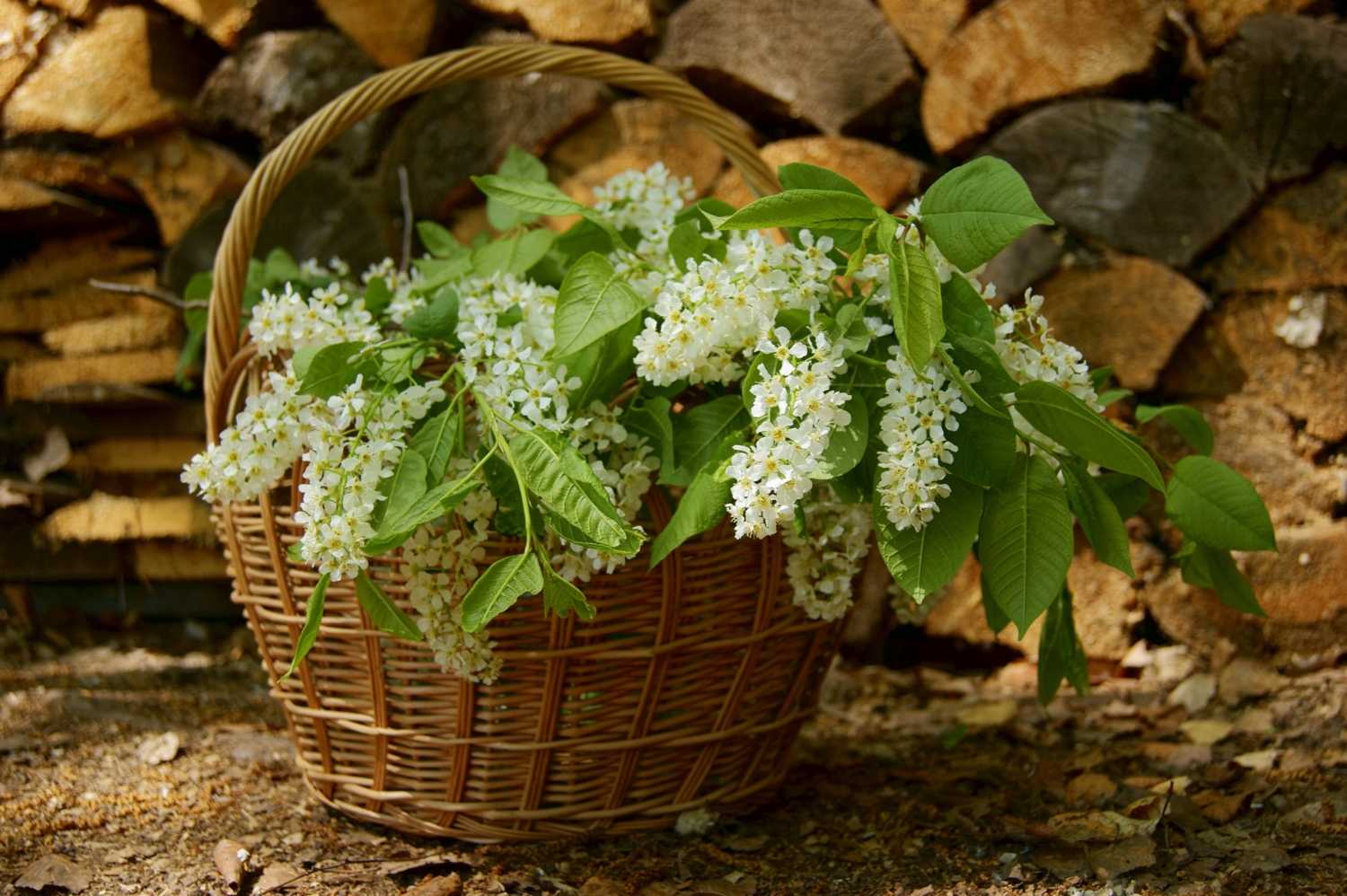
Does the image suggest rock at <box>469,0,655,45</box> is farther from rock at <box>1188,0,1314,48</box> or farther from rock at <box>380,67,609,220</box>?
rock at <box>1188,0,1314,48</box>

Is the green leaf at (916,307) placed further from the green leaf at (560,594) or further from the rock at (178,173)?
the rock at (178,173)

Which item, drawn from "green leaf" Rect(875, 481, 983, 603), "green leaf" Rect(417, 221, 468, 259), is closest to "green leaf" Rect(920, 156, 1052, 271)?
"green leaf" Rect(875, 481, 983, 603)

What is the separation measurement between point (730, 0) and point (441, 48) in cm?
57

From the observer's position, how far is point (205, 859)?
47.6 inches

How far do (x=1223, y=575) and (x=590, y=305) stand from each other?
0.75m

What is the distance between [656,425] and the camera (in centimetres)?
111

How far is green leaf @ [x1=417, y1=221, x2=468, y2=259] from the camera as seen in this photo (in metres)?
1.50

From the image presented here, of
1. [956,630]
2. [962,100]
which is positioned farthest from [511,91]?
[956,630]

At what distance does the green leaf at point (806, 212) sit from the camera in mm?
960

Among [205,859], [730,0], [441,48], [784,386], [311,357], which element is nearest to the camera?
[784,386]

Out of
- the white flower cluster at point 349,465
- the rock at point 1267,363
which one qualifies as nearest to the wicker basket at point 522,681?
the white flower cluster at point 349,465

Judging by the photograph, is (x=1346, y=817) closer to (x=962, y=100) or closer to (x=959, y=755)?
(x=959, y=755)

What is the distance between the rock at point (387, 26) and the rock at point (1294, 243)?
1.43 metres

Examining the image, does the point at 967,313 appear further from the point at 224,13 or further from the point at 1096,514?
the point at 224,13
